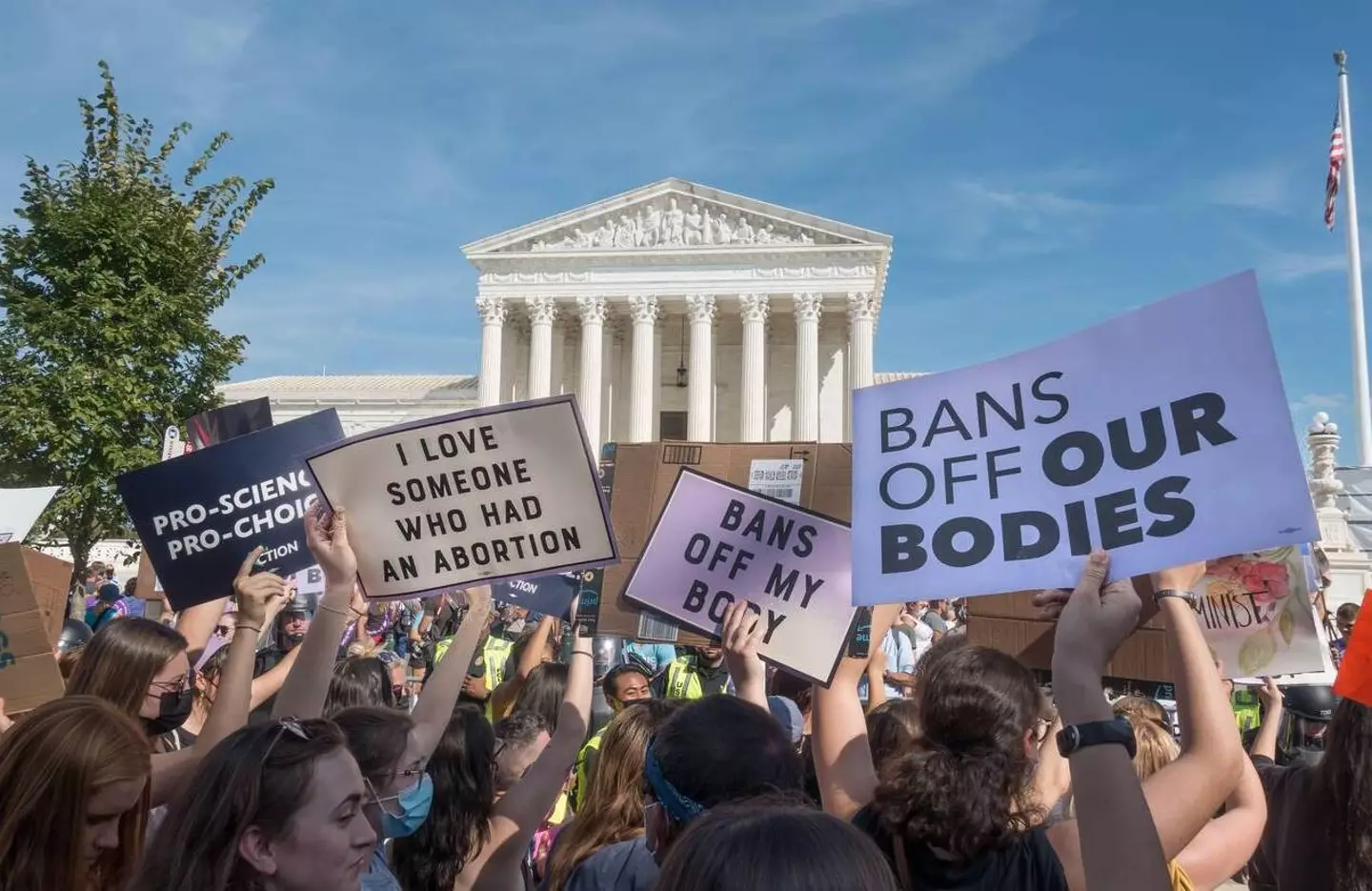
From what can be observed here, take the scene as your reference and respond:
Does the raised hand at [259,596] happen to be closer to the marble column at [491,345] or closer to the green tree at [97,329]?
the green tree at [97,329]

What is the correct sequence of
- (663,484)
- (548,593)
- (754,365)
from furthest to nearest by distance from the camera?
(754,365)
(548,593)
(663,484)

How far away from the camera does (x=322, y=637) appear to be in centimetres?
301

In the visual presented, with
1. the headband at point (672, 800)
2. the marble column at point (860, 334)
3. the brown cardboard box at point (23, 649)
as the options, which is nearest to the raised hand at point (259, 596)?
the brown cardboard box at point (23, 649)

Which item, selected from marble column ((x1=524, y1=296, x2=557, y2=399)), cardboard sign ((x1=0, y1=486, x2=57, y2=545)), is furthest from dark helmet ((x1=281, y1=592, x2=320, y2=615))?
marble column ((x1=524, y1=296, x2=557, y2=399))

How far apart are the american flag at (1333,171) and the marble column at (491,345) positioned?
32.9 metres

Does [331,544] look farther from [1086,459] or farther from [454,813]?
[1086,459]

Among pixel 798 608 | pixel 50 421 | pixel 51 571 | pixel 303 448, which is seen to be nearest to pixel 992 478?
pixel 798 608

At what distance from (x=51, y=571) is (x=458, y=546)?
206cm

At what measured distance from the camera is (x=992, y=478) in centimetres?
302

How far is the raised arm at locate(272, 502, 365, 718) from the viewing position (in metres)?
2.88

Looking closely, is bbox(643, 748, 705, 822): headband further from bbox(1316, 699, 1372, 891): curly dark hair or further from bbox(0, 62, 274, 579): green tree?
bbox(0, 62, 274, 579): green tree

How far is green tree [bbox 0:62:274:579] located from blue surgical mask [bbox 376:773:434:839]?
1417cm

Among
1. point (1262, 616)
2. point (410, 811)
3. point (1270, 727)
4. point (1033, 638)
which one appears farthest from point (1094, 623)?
point (1262, 616)

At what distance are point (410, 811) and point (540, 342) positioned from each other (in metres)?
46.4
